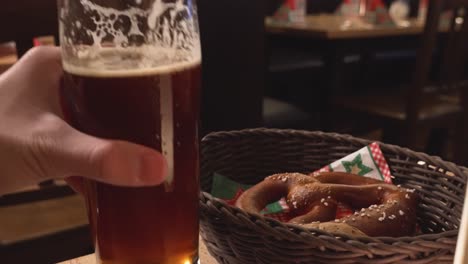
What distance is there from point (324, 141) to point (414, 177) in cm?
15

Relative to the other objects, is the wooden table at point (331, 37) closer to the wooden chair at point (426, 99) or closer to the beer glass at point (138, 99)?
the wooden chair at point (426, 99)

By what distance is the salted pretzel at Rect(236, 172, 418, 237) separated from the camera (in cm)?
64

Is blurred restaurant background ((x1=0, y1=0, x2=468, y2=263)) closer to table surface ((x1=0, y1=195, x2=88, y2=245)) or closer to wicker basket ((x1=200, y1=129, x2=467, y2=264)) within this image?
table surface ((x1=0, y1=195, x2=88, y2=245))

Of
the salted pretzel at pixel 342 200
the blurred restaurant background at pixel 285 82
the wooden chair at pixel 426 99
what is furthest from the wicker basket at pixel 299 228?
the wooden chair at pixel 426 99

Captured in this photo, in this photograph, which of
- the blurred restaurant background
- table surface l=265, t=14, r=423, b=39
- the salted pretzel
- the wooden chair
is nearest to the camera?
the salted pretzel

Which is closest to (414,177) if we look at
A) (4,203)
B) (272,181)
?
(272,181)

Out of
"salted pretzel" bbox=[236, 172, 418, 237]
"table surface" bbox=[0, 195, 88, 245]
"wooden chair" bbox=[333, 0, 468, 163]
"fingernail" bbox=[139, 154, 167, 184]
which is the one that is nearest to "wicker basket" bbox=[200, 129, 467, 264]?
"salted pretzel" bbox=[236, 172, 418, 237]

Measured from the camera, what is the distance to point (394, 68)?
3725mm

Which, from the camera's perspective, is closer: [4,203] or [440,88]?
[4,203]

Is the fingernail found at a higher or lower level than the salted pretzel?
higher

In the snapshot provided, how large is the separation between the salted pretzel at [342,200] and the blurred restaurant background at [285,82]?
0.67 m

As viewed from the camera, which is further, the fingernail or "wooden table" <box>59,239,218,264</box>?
"wooden table" <box>59,239,218,264</box>

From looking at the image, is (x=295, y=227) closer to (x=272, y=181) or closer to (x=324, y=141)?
(x=272, y=181)

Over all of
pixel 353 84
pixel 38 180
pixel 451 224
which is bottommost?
pixel 353 84
